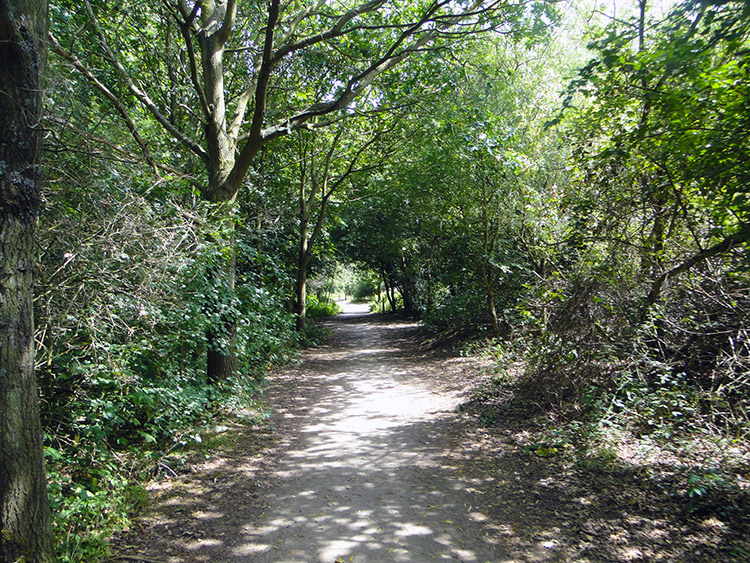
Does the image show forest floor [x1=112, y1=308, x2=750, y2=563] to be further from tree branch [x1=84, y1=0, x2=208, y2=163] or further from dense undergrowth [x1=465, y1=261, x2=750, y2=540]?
tree branch [x1=84, y1=0, x2=208, y2=163]

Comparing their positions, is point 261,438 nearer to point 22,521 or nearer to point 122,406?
point 122,406

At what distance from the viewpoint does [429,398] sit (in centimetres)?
884

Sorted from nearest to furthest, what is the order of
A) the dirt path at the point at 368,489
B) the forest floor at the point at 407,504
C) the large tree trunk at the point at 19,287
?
the large tree trunk at the point at 19,287, the forest floor at the point at 407,504, the dirt path at the point at 368,489

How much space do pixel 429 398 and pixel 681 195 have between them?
5423 mm

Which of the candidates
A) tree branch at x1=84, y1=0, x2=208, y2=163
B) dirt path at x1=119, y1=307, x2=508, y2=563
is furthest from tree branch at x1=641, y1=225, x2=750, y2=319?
tree branch at x1=84, y1=0, x2=208, y2=163

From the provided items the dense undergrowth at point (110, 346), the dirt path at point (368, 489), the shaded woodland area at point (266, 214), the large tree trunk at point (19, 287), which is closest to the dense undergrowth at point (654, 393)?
the shaded woodland area at point (266, 214)

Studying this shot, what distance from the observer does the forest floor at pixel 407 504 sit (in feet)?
12.0

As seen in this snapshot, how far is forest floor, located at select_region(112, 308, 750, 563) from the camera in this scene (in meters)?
3.66

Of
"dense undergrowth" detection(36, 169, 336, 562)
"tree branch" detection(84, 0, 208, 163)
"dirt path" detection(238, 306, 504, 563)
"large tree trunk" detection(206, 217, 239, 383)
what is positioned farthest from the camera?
"large tree trunk" detection(206, 217, 239, 383)

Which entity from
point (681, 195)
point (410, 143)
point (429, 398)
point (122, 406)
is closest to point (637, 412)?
point (681, 195)

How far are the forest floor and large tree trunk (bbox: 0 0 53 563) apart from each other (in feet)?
2.86

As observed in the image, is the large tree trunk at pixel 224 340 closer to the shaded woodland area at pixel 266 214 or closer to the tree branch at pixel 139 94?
the shaded woodland area at pixel 266 214

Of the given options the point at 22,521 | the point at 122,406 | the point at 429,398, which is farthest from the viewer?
the point at 429,398

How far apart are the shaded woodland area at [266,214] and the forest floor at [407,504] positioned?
0.91 feet
